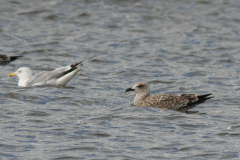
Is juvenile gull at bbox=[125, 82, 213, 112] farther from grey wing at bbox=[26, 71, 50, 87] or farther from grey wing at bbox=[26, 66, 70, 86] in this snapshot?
grey wing at bbox=[26, 71, 50, 87]

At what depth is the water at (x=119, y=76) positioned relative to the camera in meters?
8.05

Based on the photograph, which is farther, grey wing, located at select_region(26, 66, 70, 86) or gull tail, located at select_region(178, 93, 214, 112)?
grey wing, located at select_region(26, 66, 70, 86)

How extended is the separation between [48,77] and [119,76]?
86.1 inches

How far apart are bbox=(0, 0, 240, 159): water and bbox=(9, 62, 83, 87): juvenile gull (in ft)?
0.84

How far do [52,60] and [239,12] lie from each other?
9817mm

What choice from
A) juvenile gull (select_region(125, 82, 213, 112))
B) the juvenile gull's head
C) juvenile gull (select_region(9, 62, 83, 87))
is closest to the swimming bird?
juvenile gull (select_region(9, 62, 83, 87))

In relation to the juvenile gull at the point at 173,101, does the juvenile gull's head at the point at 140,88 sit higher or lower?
higher

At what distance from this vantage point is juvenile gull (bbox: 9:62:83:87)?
12789 mm

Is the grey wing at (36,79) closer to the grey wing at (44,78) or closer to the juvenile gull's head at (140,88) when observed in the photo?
the grey wing at (44,78)

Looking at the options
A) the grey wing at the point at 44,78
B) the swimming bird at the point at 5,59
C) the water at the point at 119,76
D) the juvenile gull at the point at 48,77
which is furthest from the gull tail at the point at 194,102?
the swimming bird at the point at 5,59

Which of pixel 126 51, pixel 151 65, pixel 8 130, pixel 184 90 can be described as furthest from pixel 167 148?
pixel 126 51

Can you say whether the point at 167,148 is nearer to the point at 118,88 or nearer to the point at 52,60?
the point at 118,88

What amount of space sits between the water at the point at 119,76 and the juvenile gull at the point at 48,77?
26cm

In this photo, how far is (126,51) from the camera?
56.7 feet
